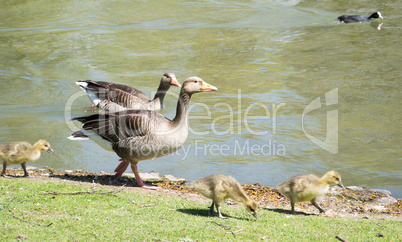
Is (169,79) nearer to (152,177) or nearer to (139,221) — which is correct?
(152,177)

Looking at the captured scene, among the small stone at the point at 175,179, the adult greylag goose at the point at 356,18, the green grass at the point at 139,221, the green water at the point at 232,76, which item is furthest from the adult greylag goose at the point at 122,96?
the adult greylag goose at the point at 356,18

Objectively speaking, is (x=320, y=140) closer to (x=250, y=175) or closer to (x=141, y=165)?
(x=250, y=175)

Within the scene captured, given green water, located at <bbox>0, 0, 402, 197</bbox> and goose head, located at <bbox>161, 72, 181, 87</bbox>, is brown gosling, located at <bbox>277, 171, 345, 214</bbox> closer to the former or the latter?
green water, located at <bbox>0, 0, 402, 197</bbox>

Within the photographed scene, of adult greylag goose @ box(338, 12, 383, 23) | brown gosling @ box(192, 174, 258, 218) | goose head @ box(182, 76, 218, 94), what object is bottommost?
Result: brown gosling @ box(192, 174, 258, 218)

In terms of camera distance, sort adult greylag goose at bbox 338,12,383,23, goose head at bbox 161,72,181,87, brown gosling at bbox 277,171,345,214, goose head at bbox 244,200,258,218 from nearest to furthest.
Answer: goose head at bbox 244,200,258,218 → brown gosling at bbox 277,171,345,214 → goose head at bbox 161,72,181,87 → adult greylag goose at bbox 338,12,383,23

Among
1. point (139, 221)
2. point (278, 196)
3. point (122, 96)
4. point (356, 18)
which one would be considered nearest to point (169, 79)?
point (122, 96)

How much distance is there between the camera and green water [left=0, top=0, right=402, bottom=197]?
Answer: 10.9 metres

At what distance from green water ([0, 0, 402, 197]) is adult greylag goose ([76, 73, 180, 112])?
749mm

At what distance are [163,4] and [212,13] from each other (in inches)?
182

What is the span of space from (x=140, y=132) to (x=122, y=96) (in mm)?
5665

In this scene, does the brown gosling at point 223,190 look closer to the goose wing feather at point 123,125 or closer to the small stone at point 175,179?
the goose wing feather at point 123,125

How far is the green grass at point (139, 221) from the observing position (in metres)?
5.75

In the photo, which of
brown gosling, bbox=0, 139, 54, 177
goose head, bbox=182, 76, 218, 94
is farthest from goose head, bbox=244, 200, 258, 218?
brown gosling, bbox=0, 139, 54, 177

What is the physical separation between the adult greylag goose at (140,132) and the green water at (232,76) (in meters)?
1.77
